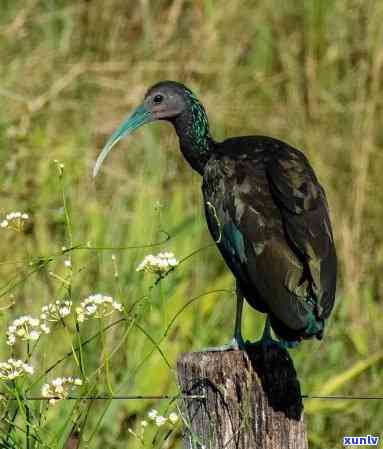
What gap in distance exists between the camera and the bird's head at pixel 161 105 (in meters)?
6.20

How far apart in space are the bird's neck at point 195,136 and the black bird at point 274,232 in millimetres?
219

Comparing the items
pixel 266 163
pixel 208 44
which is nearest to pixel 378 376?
pixel 266 163

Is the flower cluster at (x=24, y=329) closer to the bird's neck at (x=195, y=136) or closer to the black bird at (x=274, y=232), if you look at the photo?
the black bird at (x=274, y=232)

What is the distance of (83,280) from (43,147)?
5.29 feet

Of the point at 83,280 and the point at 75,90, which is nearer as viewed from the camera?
the point at 83,280

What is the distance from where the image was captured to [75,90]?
959 cm

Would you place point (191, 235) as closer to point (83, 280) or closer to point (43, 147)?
point (83, 280)

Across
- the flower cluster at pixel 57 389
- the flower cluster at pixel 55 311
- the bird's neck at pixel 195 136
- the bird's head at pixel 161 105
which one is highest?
the bird's head at pixel 161 105

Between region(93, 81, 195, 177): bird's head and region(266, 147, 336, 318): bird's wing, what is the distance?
0.95 m

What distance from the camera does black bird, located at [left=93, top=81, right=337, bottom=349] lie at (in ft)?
14.9

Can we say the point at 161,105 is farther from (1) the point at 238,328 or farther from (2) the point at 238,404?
(2) the point at 238,404

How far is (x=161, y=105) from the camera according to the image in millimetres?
6230

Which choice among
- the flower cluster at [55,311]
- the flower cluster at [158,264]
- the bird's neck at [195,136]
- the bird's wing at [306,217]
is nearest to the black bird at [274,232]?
the bird's wing at [306,217]

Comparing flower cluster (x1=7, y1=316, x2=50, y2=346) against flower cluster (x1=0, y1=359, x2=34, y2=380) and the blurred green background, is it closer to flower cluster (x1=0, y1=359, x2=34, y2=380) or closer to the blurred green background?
flower cluster (x1=0, y1=359, x2=34, y2=380)
